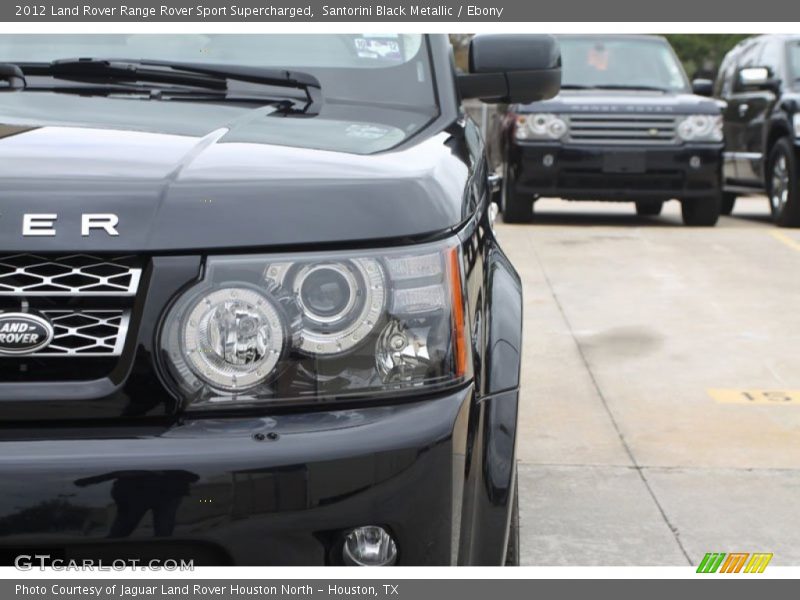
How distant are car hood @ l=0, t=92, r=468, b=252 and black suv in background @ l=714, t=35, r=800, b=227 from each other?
31.2 feet

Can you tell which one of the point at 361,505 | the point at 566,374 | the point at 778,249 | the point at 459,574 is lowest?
the point at 778,249

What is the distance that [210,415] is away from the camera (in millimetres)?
2008

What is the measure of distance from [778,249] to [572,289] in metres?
2.56

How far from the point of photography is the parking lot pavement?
3.91 metres

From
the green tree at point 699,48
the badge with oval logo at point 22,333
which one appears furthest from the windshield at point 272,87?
the green tree at point 699,48

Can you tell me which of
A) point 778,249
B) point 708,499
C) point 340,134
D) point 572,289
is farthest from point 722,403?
point 778,249

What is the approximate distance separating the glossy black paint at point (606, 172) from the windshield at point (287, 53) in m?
8.08

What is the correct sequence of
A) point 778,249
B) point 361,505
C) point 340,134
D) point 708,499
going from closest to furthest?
point 361,505 → point 340,134 → point 708,499 → point 778,249

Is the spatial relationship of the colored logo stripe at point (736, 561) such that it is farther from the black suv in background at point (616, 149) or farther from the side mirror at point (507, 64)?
the black suv in background at point (616, 149)

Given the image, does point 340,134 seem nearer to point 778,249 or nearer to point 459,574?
point 459,574

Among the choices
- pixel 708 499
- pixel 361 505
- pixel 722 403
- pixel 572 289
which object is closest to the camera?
pixel 361 505

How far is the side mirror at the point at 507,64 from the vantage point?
11.8ft

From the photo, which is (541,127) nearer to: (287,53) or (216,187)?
(287,53)

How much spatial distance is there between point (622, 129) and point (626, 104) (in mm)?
210
